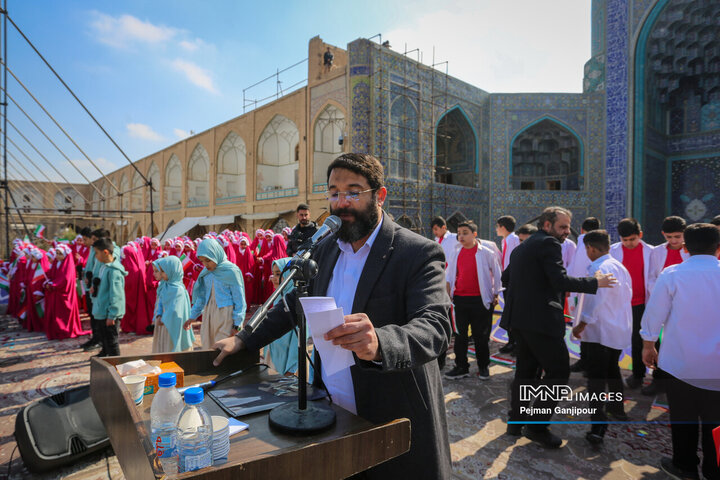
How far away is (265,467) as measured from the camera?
908 millimetres

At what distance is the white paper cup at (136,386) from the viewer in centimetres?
144

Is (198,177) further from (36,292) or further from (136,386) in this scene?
(136,386)

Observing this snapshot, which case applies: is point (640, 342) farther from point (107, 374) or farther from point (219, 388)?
point (107, 374)

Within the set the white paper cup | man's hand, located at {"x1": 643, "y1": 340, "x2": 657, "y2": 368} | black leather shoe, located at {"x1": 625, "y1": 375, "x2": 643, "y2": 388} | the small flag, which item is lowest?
black leather shoe, located at {"x1": 625, "y1": 375, "x2": 643, "y2": 388}

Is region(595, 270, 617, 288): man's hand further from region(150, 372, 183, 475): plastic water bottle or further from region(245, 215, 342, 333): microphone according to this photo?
region(150, 372, 183, 475): plastic water bottle

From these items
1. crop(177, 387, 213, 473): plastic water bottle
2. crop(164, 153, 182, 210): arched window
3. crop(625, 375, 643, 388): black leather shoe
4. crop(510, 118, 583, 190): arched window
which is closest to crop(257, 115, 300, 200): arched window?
crop(164, 153, 182, 210): arched window

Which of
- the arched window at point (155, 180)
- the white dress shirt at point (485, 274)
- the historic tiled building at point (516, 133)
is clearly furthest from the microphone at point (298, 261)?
the arched window at point (155, 180)

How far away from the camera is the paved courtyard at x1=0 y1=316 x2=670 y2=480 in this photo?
2.70m

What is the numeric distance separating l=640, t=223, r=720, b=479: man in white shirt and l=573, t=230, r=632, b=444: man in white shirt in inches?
20.9

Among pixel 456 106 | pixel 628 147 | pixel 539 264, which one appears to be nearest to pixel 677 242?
pixel 539 264

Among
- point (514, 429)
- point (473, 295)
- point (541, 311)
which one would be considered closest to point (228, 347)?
point (541, 311)

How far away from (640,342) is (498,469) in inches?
102

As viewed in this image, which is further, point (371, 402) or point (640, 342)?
point (640, 342)

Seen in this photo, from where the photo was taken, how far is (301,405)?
46.8 inches
